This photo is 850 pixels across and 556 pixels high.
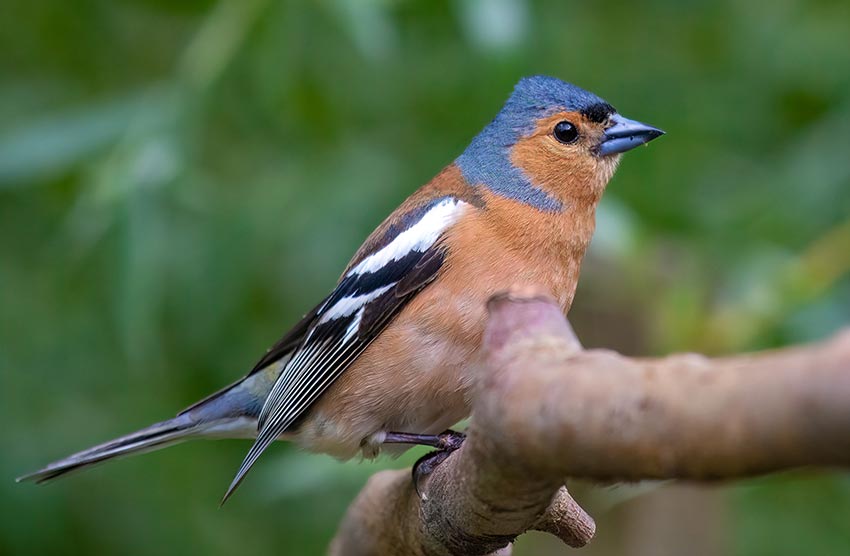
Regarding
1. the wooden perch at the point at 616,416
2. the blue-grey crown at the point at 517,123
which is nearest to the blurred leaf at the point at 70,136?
the blue-grey crown at the point at 517,123

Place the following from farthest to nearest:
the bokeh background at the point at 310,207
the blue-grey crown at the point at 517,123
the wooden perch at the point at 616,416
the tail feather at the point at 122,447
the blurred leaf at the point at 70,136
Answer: the bokeh background at the point at 310,207 < the blurred leaf at the point at 70,136 < the blue-grey crown at the point at 517,123 < the tail feather at the point at 122,447 < the wooden perch at the point at 616,416

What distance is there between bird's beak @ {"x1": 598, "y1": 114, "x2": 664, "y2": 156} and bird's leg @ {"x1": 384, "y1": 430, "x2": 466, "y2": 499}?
1.15m

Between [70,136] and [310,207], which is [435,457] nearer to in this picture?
[310,207]

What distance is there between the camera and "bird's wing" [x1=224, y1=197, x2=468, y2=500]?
3.70m

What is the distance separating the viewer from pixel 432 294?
11.8ft

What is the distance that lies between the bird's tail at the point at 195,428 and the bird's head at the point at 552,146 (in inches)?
45.8

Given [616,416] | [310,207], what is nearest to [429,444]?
[310,207]

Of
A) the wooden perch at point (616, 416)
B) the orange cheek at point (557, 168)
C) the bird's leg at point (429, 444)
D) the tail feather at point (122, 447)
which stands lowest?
the tail feather at point (122, 447)

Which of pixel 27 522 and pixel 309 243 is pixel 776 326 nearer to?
pixel 309 243

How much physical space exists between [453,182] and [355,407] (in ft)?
2.96

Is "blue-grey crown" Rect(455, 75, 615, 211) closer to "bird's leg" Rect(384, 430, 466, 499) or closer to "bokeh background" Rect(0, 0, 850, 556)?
"bokeh background" Rect(0, 0, 850, 556)

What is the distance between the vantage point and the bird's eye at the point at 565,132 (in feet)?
13.3

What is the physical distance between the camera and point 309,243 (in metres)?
4.93

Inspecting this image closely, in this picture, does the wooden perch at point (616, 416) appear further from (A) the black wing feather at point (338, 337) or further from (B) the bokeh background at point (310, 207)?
(B) the bokeh background at point (310, 207)
